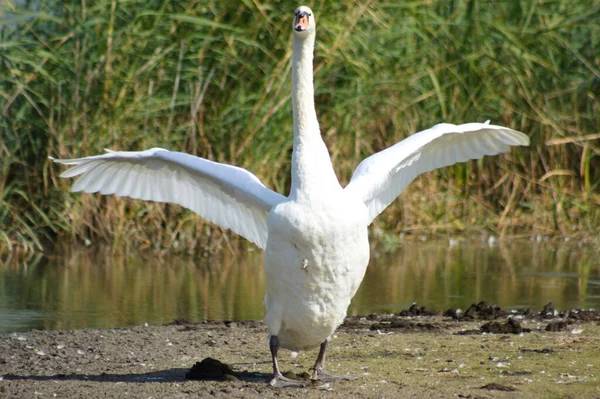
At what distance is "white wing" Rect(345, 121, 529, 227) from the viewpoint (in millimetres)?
6332

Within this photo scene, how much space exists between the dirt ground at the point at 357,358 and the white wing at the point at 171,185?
89 centimetres

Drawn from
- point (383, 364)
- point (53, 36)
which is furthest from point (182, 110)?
point (383, 364)

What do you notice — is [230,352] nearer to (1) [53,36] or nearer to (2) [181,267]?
(2) [181,267]

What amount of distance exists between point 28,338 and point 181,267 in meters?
3.62

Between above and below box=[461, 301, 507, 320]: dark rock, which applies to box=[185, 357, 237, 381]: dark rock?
below

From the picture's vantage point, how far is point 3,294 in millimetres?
9094

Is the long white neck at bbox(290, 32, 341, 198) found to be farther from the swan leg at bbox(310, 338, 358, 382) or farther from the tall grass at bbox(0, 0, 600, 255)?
the tall grass at bbox(0, 0, 600, 255)

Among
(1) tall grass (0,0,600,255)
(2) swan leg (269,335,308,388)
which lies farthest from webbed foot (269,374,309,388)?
(1) tall grass (0,0,600,255)

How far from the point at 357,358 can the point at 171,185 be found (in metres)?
1.69

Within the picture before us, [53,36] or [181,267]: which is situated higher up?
[53,36]

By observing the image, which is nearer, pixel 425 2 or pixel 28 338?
pixel 28 338

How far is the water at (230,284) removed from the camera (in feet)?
28.0

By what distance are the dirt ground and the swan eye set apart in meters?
2.02

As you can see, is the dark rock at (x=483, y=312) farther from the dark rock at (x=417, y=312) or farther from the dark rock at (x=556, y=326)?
the dark rock at (x=556, y=326)
